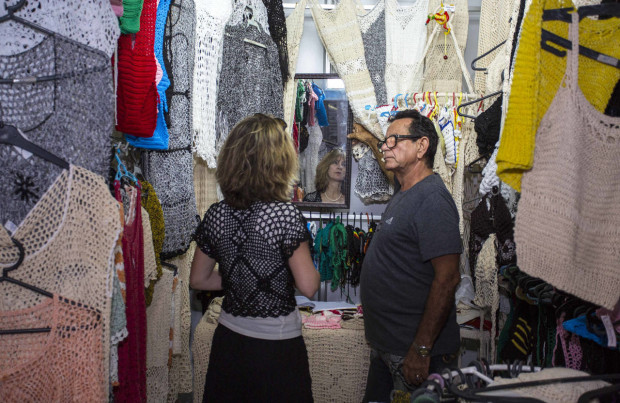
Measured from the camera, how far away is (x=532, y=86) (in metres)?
0.92

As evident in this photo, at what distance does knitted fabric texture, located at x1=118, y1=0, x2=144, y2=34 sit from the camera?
1.42 metres

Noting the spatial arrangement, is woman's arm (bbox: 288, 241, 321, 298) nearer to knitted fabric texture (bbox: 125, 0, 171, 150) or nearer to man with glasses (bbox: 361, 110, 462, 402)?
man with glasses (bbox: 361, 110, 462, 402)

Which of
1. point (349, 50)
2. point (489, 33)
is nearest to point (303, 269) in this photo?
point (349, 50)

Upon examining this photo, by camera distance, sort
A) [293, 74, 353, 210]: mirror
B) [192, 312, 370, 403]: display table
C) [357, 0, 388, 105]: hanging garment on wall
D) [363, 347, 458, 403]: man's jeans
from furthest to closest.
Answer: [293, 74, 353, 210]: mirror < [357, 0, 388, 105]: hanging garment on wall < [192, 312, 370, 403]: display table < [363, 347, 458, 403]: man's jeans

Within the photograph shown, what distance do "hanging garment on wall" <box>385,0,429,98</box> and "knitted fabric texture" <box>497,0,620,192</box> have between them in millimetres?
2059

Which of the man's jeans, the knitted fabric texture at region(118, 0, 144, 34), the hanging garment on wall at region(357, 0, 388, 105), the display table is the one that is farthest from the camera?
the hanging garment on wall at region(357, 0, 388, 105)

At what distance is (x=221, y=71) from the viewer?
2.73 meters

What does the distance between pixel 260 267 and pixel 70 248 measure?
628 mm

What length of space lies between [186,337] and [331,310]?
89 cm

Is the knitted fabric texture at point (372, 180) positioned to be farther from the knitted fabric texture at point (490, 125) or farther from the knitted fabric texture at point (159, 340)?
the knitted fabric texture at point (159, 340)

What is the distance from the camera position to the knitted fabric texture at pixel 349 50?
3.02m

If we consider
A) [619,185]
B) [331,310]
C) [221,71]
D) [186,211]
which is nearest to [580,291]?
[619,185]

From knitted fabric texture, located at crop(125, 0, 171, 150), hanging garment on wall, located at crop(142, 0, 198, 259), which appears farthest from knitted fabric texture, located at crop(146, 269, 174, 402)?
knitted fabric texture, located at crop(125, 0, 171, 150)

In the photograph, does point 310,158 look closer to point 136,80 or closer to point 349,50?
point 349,50
